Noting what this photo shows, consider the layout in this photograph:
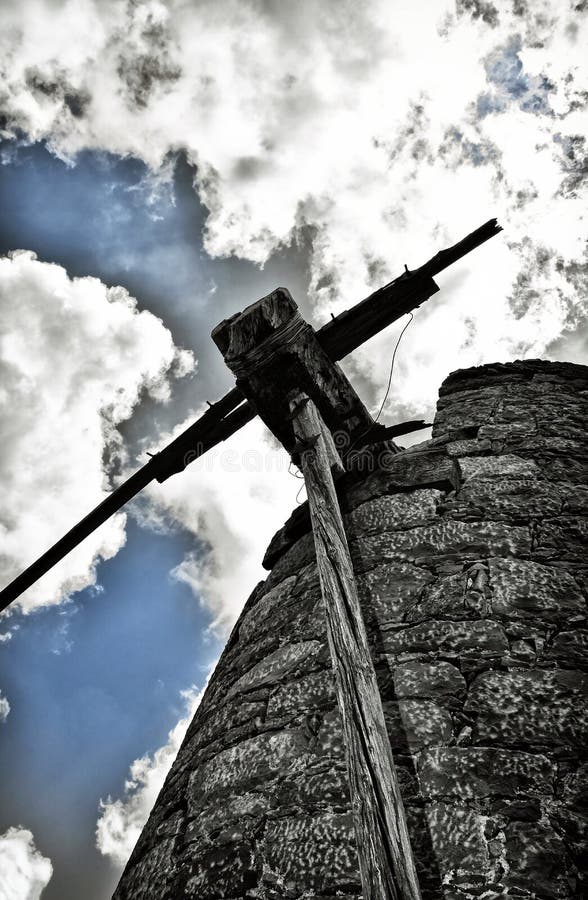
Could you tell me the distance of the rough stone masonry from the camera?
1.38 m

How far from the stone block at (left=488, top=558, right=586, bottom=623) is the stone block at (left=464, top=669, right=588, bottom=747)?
0.21 meters

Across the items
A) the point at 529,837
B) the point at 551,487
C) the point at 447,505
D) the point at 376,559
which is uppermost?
the point at 551,487

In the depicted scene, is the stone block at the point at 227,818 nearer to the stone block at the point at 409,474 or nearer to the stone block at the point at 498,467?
the stone block at the point at 409,474

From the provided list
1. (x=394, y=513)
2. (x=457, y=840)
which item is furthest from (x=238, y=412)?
(x=457, y=840)

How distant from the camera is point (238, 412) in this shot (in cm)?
355

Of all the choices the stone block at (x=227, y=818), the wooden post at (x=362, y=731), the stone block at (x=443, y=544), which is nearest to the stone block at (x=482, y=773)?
the wooden post at (x=362, y=731)

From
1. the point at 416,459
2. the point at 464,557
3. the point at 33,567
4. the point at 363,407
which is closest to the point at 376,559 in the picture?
the point at 464,557

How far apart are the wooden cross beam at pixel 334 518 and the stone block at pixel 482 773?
0.17 meters

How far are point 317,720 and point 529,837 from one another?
0.72 metres

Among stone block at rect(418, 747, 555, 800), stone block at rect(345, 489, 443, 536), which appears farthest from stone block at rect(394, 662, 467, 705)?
stone block at rect(345, 489, 443, 536)

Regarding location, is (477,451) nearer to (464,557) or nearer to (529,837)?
(464,557)

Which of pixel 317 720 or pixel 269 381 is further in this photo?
pixel 269 381

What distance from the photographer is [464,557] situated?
2045mm

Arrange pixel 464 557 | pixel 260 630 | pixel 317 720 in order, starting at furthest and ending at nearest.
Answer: pixel 260 630, pixel 464 557, pixel 317 720
